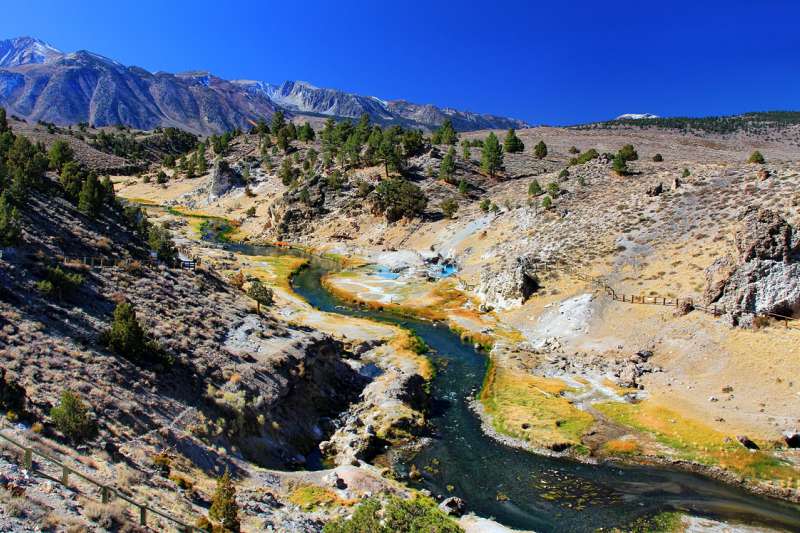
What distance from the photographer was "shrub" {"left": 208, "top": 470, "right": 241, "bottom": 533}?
19969 millimetres

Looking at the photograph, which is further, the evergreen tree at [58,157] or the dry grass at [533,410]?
the evergreen tree at [58,157]

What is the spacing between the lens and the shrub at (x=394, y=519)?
879 inches

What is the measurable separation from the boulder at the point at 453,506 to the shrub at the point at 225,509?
10.6m

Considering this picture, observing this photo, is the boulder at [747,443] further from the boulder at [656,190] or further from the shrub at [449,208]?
the shrub at [449,208]

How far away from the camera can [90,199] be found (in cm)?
5359

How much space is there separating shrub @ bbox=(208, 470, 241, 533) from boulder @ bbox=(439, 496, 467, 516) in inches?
417

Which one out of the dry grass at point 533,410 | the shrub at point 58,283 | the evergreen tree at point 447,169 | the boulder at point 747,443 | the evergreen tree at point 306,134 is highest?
the evergreen tree at point 306,134

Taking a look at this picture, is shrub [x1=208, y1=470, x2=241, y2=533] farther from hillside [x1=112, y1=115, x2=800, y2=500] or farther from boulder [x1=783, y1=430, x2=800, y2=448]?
boulder [x1=783, y1=430, x2=800, y2=448]

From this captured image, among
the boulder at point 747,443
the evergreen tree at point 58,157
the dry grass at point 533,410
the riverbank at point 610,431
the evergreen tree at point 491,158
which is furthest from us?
the evergreen tree at point 491,158

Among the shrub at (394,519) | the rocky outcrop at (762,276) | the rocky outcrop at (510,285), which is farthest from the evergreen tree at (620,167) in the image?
the shrub at (394,519)

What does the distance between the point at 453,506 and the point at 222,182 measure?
14006 centimetres

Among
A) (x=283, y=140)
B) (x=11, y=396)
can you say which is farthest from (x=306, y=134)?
(x=11, y=396)

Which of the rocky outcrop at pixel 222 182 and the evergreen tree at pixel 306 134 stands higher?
the evergreen tree at pixel 306 134

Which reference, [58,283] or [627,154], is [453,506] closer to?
[58,283]
